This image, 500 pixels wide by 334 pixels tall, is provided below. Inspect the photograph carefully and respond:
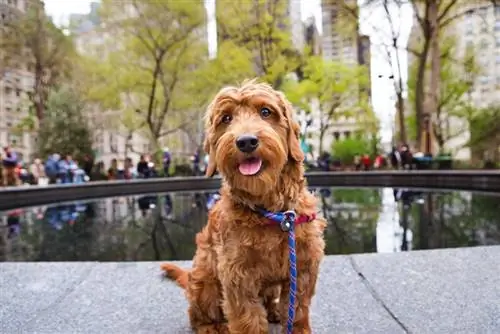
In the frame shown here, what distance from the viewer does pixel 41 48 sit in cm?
3281

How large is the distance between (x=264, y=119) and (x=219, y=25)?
30274 mm

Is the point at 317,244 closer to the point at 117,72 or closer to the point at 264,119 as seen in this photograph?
the point at 264,119

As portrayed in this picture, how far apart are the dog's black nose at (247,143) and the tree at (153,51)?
27448mm

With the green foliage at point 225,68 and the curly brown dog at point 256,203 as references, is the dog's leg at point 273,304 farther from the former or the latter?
the green foliage at point 225,68

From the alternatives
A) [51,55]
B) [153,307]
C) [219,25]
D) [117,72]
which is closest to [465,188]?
[153,307]

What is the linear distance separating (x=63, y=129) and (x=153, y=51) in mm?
8990

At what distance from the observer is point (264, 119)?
7.75ft

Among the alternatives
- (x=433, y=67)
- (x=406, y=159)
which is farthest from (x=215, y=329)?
(x=433, y=67)

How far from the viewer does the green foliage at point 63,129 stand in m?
30.7

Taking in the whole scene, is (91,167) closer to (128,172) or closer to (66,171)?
(128,172)

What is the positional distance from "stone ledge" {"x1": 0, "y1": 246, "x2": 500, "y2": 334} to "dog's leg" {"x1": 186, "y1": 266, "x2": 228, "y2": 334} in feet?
1.06

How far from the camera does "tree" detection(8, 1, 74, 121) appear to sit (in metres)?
32.0

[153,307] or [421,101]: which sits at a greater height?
[421,101]

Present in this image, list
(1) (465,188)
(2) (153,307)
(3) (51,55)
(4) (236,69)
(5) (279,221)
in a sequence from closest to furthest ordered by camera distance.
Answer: (5) (279,221)
(2) (153,307)
(1) (465,188)
(4) (236,69)
(3) (51,55)
